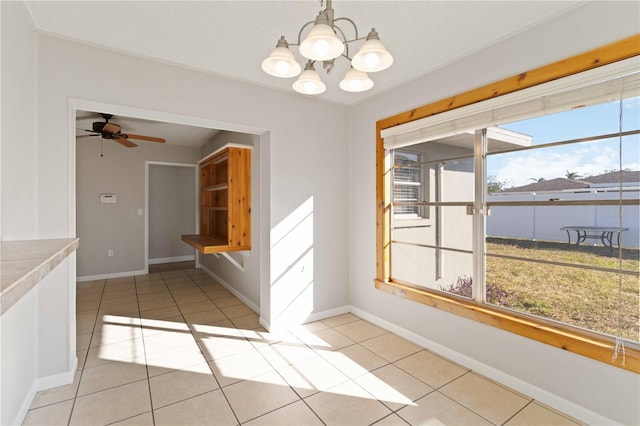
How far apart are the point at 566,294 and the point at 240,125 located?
298 centimetres

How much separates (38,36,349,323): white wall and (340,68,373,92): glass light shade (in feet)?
4.63

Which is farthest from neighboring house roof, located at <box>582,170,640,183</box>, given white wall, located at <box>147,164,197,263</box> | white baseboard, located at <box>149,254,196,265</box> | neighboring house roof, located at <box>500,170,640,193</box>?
white baseboard, located at <box>149,254,196,265</box>

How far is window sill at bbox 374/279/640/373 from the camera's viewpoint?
1678 mm

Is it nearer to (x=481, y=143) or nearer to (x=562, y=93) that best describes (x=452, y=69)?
(x=481, y=143)

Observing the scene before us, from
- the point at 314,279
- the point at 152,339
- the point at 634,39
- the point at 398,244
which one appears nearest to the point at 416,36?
the point at 634,39

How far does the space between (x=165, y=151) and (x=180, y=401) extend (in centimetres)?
488

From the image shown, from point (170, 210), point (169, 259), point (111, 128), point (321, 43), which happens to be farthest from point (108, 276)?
point (321, 43)

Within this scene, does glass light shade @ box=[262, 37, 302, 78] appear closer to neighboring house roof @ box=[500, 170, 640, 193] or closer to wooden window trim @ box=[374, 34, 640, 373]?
wooden window trim @ box=[374, 34, 640, 373]

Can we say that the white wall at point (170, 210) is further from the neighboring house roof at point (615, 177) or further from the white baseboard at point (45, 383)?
the neighboring house roof at point (615, 177)

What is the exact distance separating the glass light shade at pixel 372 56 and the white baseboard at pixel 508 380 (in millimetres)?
2321

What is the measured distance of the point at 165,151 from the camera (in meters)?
5.63

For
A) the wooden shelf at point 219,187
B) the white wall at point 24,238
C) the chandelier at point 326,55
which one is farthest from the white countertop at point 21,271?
the wooden shelf at point 219,187

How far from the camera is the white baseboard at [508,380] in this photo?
5.80ft

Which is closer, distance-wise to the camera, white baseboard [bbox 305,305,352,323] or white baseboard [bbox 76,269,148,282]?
white baseboard [bbox 305,305,352,323]
